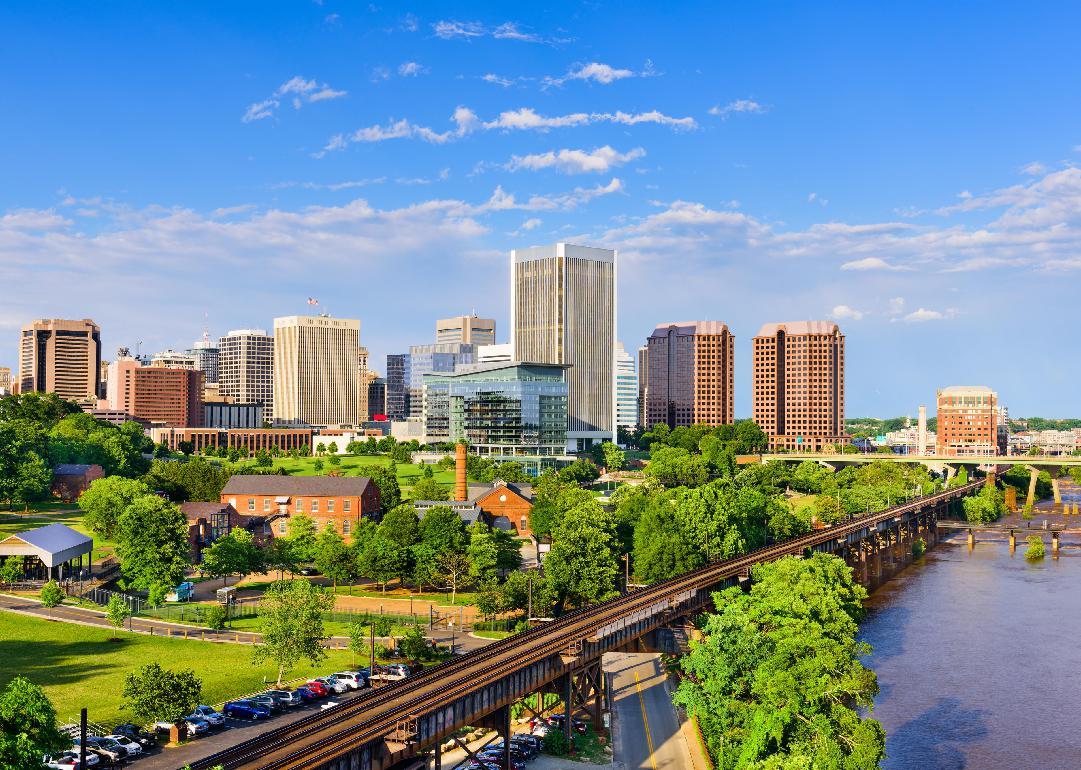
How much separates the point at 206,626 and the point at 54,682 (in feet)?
71.1

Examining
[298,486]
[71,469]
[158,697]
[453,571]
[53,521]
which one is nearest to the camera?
[158,697]

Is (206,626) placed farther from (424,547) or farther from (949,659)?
(949,659)

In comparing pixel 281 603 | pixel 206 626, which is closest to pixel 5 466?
pixel 206 626

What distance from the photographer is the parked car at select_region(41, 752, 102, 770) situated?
5081 centimetres

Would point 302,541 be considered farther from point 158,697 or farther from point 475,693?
point 475,693

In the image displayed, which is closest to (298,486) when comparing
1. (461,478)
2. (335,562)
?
(461,478)

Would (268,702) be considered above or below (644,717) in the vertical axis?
above

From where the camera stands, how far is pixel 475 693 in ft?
191

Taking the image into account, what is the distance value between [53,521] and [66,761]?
97039 mm

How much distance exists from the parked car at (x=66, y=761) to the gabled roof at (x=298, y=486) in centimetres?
9102

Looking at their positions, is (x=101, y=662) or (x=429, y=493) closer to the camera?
(x=101, y=662)

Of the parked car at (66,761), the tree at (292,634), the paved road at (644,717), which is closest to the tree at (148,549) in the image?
the tree at (292,634)

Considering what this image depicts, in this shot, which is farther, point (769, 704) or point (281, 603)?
point (281, 603)

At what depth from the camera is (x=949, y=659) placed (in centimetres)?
9650
